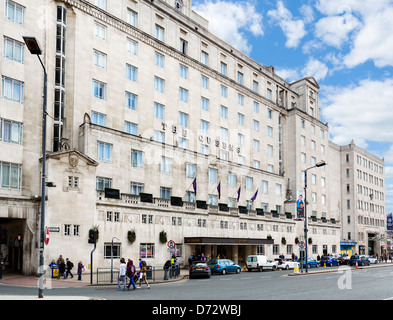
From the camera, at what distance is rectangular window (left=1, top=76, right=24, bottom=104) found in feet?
127

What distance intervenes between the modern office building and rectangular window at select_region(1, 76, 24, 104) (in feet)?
0.29

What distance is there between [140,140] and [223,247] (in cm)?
1771

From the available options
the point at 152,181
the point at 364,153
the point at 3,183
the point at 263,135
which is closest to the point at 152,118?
the point at 152,181

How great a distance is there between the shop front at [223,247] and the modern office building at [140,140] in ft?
0.51

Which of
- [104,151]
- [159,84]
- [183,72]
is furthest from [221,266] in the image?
[183,72]

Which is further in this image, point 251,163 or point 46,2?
point 251,163

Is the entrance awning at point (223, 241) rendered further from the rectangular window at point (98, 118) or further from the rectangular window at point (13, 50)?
the rectangular window at point (13, 50)

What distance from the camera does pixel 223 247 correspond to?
55594 mm

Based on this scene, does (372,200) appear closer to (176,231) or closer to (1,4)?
(176,231)

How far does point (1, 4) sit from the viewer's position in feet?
127

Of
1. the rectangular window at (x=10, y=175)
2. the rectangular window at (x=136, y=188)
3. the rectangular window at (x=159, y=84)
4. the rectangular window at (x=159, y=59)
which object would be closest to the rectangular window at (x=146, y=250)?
the rectangular window at (x=136, y=188)

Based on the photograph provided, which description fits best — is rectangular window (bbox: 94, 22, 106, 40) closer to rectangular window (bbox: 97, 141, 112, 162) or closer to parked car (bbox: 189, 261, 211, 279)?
rectangular window (bbox: 97, 141, 112, 162)

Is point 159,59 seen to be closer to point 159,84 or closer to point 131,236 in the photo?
point 159,84

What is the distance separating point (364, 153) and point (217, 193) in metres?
67.3
